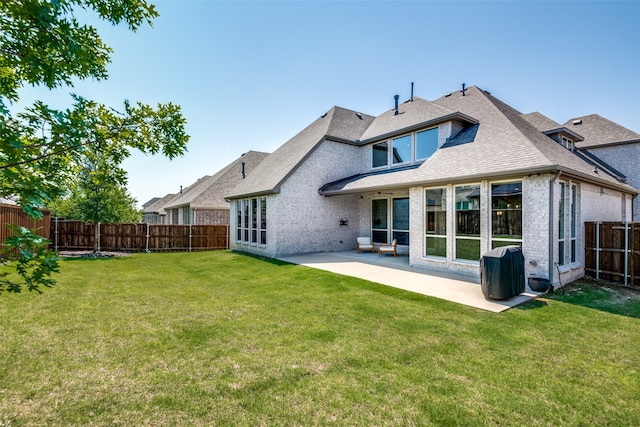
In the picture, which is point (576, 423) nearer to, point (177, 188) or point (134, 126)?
point (134, 126)

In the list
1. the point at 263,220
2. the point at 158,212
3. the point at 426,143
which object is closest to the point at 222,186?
the point at 263,220

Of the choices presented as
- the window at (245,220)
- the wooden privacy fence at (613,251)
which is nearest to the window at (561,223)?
the wooden privacy fence at (613,251)

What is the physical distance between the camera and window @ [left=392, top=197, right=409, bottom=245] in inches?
552

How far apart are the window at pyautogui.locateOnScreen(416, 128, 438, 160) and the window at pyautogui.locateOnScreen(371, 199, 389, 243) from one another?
3.04 metres

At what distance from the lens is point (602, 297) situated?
7.58 metres

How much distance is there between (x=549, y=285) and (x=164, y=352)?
8.77 meters

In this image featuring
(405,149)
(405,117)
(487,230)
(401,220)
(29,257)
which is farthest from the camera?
(405,117)

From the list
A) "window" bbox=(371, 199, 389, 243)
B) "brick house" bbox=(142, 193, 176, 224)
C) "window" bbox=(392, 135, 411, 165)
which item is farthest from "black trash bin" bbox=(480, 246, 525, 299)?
"brick house" bbox=(142, 193, 176, 224)

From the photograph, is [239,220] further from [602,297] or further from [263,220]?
[602,297]

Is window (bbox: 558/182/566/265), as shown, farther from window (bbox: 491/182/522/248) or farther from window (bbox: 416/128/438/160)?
window (bbox: 416/128/438/160)

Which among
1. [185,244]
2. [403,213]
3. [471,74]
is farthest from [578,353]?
[185,244]

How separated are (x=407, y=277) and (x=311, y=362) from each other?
5965mm

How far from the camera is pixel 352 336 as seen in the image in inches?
Answer: 195

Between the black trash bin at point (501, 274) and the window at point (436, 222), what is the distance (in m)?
2.81
